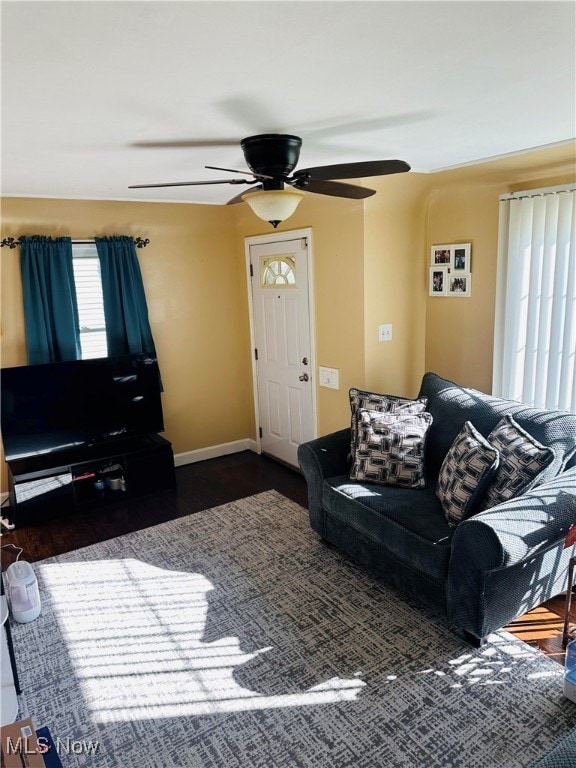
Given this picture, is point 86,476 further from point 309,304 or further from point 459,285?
point 459,285

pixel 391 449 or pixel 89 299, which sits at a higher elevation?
pixel 89 299

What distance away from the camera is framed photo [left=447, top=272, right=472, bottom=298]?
4043 mm

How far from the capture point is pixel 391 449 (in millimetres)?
3301

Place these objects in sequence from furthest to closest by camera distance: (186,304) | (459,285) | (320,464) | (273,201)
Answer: (186,304) < (459,285) < (320,464) < (273,201)

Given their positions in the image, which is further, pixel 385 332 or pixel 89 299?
pixel 89 299

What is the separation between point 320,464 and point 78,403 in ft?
6.96

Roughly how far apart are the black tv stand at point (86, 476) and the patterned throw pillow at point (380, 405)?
188 cm

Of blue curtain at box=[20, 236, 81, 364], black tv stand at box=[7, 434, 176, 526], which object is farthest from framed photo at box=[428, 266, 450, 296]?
blue curtain at box=[20, 236, 81, 364]

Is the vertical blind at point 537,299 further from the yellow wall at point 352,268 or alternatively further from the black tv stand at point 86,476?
the black tv stand at point 86,476

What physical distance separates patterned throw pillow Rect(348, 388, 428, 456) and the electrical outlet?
2.33ft

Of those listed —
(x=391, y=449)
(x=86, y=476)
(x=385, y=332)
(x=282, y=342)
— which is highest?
(x=385, y=332)

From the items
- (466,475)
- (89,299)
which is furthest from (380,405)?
(89,299)

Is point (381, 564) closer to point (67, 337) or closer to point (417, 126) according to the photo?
point (417, 126)

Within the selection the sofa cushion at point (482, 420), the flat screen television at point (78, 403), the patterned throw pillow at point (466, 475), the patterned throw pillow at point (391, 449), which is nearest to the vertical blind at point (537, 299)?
the sofa cushion at point (482, 420)
